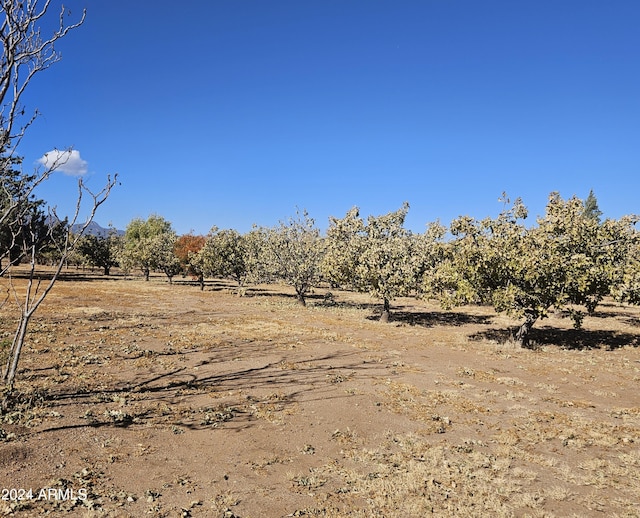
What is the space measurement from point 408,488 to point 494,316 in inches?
1358

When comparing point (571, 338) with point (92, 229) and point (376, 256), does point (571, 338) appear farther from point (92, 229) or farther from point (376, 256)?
point (92, 229)

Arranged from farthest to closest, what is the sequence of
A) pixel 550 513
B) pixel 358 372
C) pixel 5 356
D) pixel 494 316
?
pixel 494 316 < pixel 358 372 < pixel 5 356 < pixel 550 513

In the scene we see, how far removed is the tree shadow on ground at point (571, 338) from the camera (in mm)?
24188

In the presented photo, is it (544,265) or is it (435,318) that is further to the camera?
(435,318)

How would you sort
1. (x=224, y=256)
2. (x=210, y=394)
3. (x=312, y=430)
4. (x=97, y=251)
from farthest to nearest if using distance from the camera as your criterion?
(x=97, y=251) < (x=224, y=256) < (x=210, y=394) < (x=312, y=430)

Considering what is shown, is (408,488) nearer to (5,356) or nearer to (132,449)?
(132,449)

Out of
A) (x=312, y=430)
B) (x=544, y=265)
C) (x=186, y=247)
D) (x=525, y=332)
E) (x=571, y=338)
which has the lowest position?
(x=312, y=430)

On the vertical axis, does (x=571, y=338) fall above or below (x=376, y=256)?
below

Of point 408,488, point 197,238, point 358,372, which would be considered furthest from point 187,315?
point 197,238

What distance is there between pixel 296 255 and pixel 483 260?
25061 mm

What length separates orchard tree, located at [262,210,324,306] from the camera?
4241cm

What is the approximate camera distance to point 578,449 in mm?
9758

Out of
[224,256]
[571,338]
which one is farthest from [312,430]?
[224,256]

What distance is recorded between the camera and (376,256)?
30.4 meters
